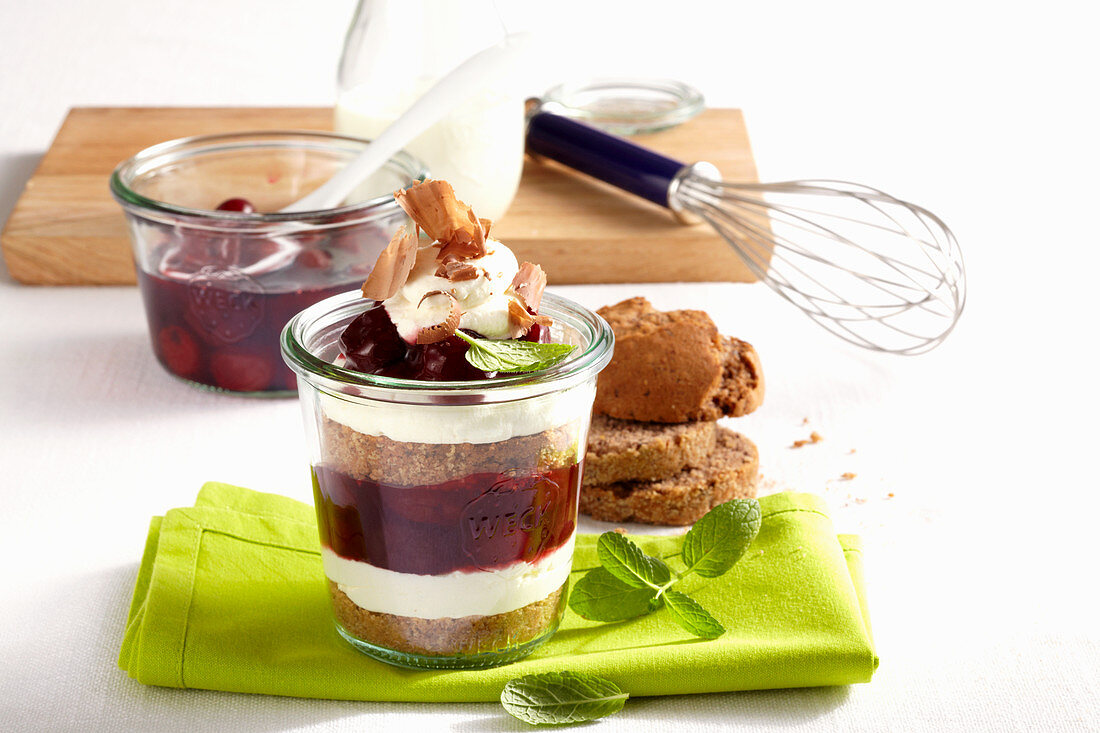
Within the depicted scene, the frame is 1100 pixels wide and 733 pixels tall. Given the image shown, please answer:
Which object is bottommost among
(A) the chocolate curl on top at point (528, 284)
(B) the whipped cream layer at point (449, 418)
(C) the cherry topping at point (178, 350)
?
(C) the cherry topping at point (178, 350)

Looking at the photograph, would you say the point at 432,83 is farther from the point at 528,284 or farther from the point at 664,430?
the point at 528,284

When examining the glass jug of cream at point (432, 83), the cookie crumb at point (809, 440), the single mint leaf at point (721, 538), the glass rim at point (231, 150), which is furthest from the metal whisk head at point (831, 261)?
the single mint leaf at point (721, 538)

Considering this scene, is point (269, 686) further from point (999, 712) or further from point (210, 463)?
point (999, 712)

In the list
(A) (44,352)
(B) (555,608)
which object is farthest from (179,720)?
(A) (44,352)

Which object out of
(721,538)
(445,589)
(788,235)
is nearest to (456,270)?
(445,589)

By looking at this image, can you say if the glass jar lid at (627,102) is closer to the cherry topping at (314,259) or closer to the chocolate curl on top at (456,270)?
the cherry topping at (314,259)

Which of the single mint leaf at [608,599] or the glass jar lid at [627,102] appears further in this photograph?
the glass jar lid at [627,102]

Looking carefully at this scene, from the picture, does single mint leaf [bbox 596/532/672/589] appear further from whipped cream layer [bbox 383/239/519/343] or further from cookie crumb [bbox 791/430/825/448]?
cookie crumb [bbox 791/430/825/448]
